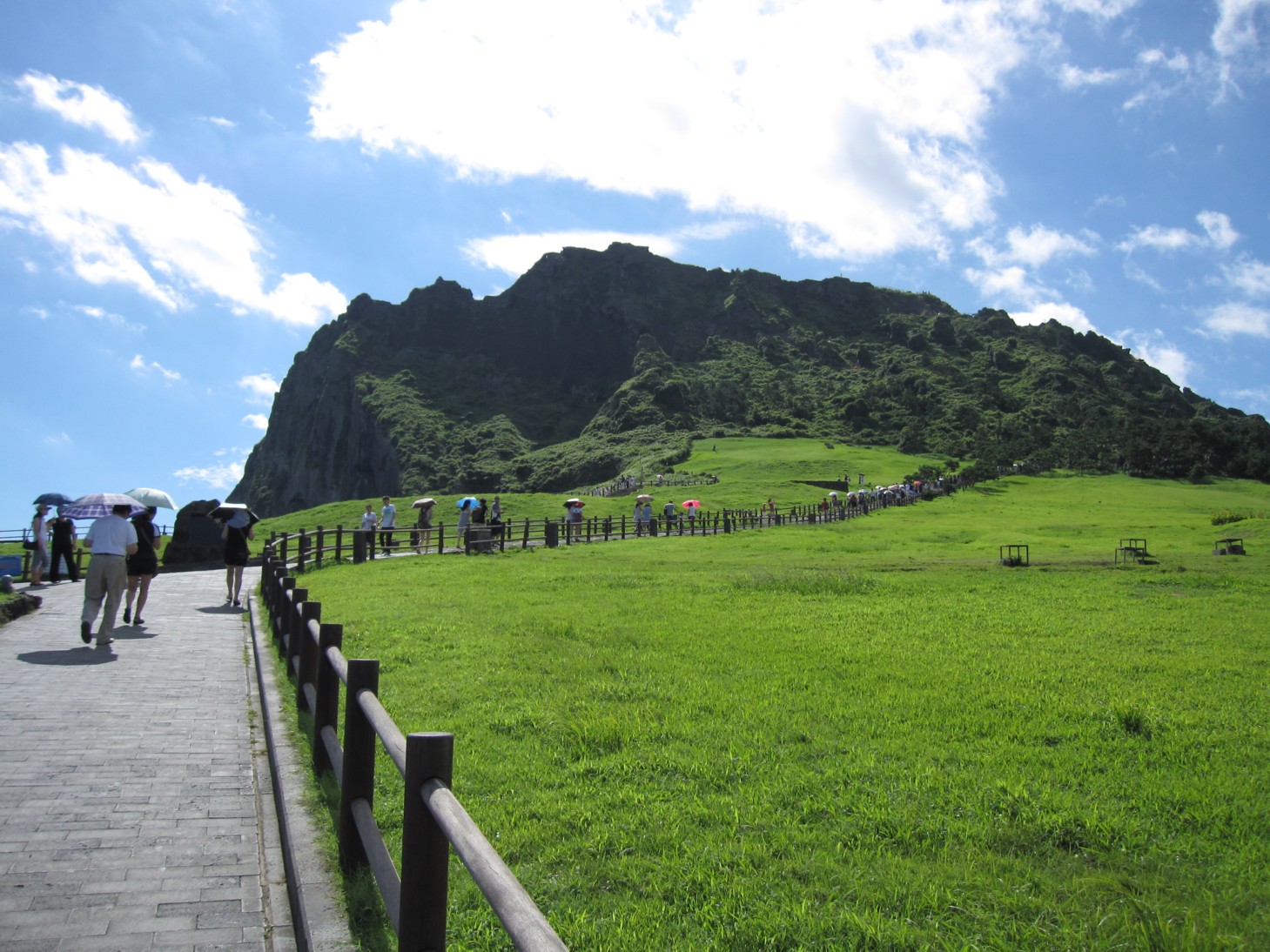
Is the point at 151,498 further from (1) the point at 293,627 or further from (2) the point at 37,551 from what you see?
(1) the point at 293,627

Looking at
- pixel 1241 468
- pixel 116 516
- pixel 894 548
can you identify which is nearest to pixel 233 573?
pixel 116 516

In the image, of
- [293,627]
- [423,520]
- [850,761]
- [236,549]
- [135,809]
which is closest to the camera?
[135,809]

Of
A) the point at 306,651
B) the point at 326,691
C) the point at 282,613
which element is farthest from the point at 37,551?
the point at 326,691

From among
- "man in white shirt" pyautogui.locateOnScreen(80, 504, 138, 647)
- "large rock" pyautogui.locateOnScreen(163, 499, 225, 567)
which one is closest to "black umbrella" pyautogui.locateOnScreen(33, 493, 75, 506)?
"large rock" pyautogui.locateOnScreen(163, 499, 225, 567)

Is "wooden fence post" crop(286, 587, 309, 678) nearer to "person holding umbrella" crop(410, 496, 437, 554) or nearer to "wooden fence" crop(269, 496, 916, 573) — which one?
"wooden fence" crop(269, 496, 916, 573)

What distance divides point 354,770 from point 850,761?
11.1ft

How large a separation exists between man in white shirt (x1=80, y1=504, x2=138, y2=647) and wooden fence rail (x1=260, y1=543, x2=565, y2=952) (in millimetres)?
7799

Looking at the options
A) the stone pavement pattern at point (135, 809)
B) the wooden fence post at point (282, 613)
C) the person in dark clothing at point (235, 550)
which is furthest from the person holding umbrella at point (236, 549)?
the wooden fence post at point (282, 613)

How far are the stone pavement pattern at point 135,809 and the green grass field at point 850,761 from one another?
947mm

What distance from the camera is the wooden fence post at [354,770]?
14.6 ft

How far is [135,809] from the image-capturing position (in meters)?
5.72

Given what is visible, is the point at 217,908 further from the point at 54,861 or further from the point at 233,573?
the point at 233,573

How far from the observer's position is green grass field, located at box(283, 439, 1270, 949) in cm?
408

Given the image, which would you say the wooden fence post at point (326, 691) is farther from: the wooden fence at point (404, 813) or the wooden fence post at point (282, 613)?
the wooden fence post at point (282, 613)
